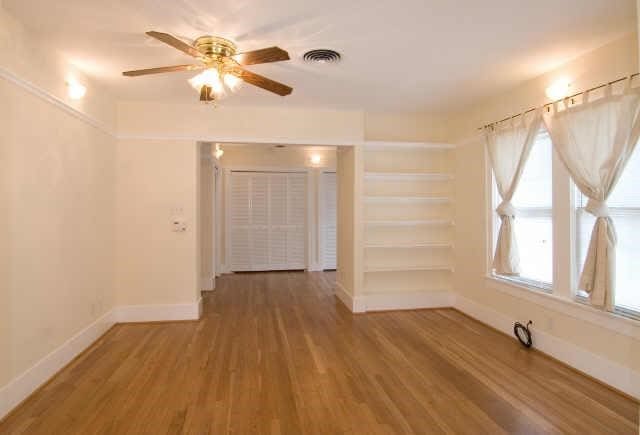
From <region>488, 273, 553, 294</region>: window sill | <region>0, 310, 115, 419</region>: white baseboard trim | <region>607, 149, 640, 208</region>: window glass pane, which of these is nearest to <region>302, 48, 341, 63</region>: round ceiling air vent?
<region>607, 149, 640, 208</region>: window glass pane

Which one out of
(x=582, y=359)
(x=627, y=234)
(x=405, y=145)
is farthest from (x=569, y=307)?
(x=405, y=145)

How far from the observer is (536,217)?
322 cm

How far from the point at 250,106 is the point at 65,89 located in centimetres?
180

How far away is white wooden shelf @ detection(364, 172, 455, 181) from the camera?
430cm

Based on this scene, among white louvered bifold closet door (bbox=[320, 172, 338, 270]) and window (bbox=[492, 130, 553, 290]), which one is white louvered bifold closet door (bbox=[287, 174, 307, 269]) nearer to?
white louvered bifold closet door (bbox=[320, 172, 338, 270])

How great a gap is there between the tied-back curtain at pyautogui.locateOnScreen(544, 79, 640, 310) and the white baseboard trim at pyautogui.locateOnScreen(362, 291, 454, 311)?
6.78ft

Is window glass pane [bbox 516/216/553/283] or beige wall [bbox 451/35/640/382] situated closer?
Answer: beige wall [bbox 451/35/640/382]

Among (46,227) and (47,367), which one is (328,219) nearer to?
(46,227)

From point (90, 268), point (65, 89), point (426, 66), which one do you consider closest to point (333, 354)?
point (90, 268)

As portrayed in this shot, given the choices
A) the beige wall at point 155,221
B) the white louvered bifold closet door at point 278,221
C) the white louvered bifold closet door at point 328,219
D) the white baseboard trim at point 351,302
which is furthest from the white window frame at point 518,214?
the white louvered bifold closet door at point 278,221

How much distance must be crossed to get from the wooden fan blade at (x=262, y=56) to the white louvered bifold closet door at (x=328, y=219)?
512cm

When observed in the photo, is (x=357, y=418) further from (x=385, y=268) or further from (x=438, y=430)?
(x=385, y=268)

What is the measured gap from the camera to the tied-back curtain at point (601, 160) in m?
2.32

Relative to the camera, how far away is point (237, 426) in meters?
2.03
